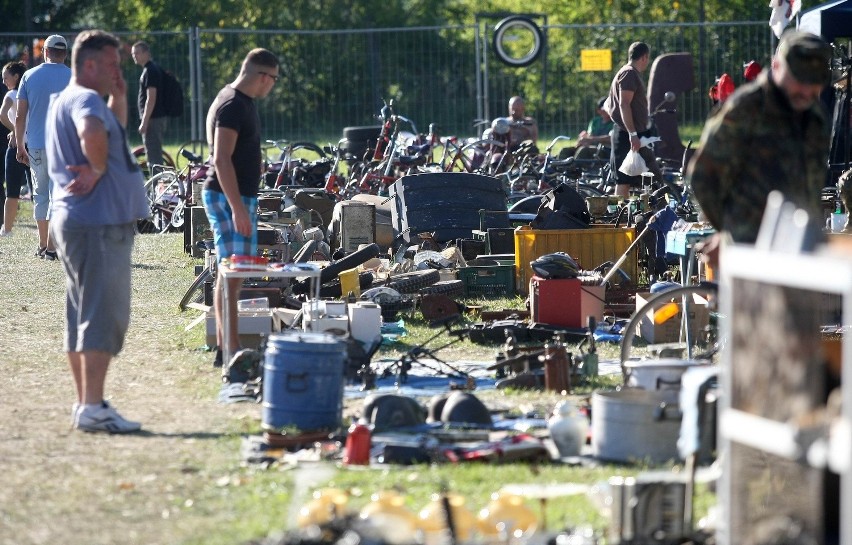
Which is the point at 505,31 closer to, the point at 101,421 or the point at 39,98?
the point at 39,98

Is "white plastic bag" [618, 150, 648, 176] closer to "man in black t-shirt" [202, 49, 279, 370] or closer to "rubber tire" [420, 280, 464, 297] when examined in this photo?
"rubber tire" [420, 280, 464, 297]

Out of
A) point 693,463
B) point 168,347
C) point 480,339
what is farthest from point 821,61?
point 168,347

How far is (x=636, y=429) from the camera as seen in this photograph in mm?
6309

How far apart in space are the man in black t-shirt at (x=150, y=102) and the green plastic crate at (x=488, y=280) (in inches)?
326

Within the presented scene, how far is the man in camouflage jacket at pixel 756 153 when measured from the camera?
5.80 metres

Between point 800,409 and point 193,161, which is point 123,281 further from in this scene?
point 193,161

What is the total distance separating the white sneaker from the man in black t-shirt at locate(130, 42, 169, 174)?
39.8 ft

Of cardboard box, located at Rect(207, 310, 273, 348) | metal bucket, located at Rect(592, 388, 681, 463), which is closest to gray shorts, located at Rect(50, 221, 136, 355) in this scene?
cardboard box, located at Rect(207, 310, 273, 348)

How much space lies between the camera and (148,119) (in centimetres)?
1923

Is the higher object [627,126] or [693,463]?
[627,126]

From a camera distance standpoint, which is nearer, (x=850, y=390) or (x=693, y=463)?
(x=850, y=390)

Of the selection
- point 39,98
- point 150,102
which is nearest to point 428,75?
point 150,102

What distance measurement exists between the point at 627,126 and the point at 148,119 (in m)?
7.35

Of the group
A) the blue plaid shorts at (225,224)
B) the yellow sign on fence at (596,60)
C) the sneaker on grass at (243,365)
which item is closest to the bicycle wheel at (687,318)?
the sneaker on grass at (243,365)
